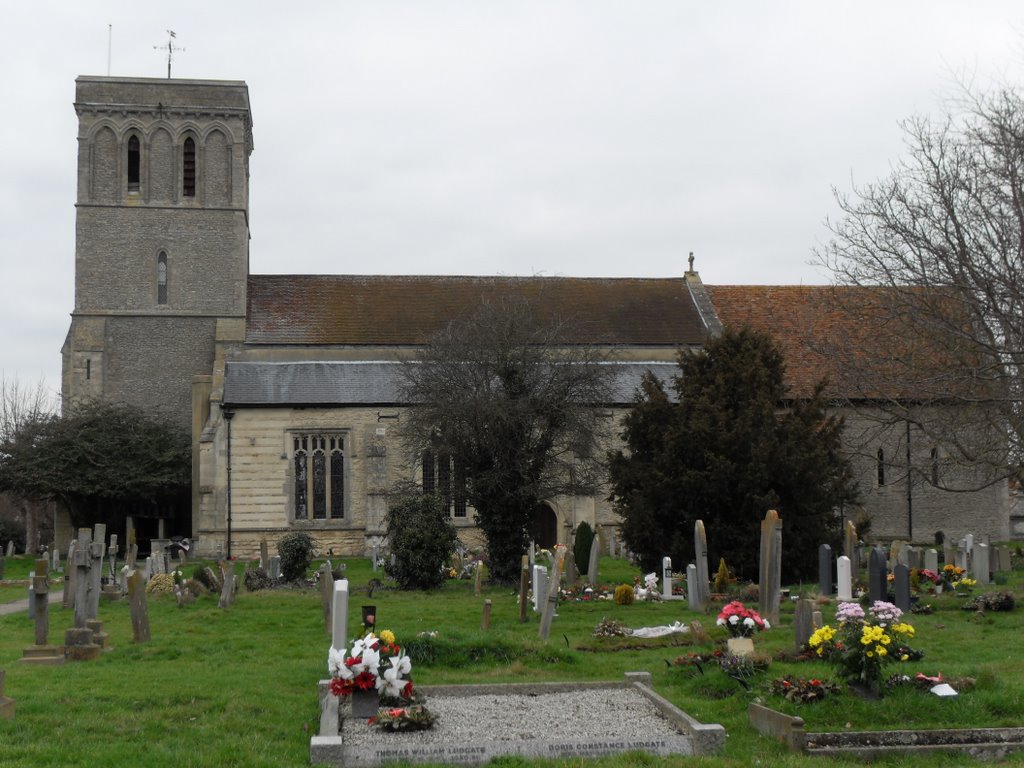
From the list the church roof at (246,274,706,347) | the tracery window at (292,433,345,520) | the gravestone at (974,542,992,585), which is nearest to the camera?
the gravestone at (974,542,992,585)

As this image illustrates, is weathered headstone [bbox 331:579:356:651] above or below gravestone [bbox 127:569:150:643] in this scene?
above

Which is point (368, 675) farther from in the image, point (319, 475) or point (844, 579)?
point (319, 475)

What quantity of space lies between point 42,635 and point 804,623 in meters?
9.05

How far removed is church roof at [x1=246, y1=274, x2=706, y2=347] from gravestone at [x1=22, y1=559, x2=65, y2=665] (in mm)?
21577

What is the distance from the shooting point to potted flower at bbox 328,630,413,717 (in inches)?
360

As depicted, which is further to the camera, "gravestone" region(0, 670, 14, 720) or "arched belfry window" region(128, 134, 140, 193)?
"arched belfry window" region(128, 134, 140, 193)

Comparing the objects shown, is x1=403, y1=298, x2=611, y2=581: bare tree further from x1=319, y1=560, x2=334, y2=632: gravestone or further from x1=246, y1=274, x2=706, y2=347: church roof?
x1=246, y1=274, x2=706, y2=347: church roof

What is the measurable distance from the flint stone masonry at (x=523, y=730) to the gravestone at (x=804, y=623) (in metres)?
2.27

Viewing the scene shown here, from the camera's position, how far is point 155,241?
36.5 metres

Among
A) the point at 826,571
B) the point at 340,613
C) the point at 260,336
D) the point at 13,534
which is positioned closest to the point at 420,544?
the point at 826,571

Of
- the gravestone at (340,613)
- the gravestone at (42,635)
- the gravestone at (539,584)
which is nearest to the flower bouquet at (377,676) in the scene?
the gravestone at (340,613)

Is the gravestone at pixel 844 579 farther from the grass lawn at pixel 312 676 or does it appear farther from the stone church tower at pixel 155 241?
the stone church tower at pixel 155 241

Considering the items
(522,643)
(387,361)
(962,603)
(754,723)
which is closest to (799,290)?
(387,361)

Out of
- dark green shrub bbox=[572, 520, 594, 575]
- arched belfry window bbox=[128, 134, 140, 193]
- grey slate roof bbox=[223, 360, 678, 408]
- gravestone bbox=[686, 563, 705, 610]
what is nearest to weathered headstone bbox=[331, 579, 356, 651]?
gravestone bbox=[686, 563, 705, 610]
